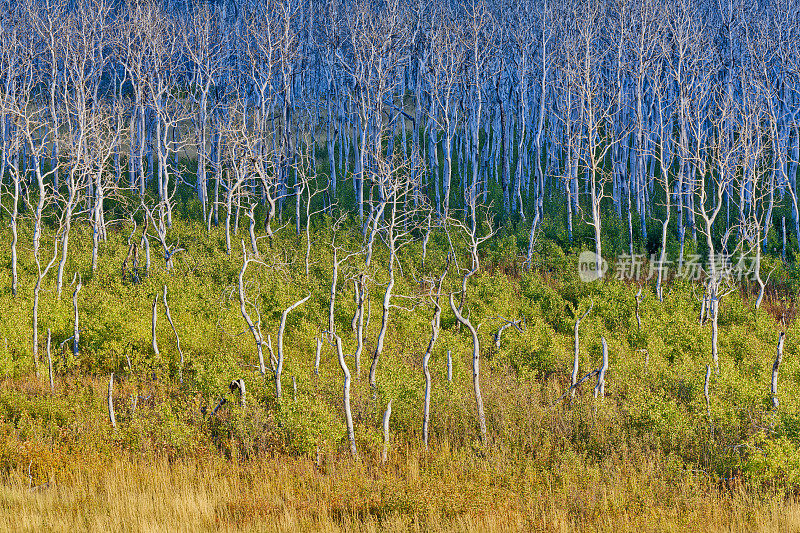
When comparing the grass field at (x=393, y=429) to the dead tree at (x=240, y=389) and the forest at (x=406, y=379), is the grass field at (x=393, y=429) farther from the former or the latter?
the dead tree at (x=240, y=389)

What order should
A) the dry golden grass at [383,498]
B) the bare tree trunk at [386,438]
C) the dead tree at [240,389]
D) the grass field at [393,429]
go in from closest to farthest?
1. the dry golden grass at [383,498]
2. the grass field at [393,429]
3. the bare tree trunk at [386,438]
4. the dead tree at [240,389]

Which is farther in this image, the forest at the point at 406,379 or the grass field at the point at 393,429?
the forest at the point at 406,379

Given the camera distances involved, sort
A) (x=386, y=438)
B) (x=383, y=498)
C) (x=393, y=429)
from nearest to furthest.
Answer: (x=383, y=498) → (x=386, y=438) → (x=393, y=429)

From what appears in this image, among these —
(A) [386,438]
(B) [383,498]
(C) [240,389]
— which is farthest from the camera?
(C) [240,389]

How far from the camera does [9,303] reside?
526 inches

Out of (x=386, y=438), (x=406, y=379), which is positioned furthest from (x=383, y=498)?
(x=406, y=379)

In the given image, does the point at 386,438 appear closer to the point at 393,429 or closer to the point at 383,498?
the point at 393,429

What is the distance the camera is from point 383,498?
7043mm

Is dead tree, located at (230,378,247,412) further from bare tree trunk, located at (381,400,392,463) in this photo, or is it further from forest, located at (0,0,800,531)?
bare tree trunk, located at (381,400,392,463)

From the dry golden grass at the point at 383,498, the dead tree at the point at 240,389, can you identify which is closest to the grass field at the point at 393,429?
the dry golden grass at the point at 383,498

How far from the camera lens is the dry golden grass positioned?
651cm

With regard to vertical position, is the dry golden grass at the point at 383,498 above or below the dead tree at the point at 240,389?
below

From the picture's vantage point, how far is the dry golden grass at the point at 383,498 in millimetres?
6512

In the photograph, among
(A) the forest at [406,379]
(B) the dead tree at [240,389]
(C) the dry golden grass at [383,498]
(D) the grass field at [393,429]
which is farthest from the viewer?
(B) the dead tree at [240,389]
